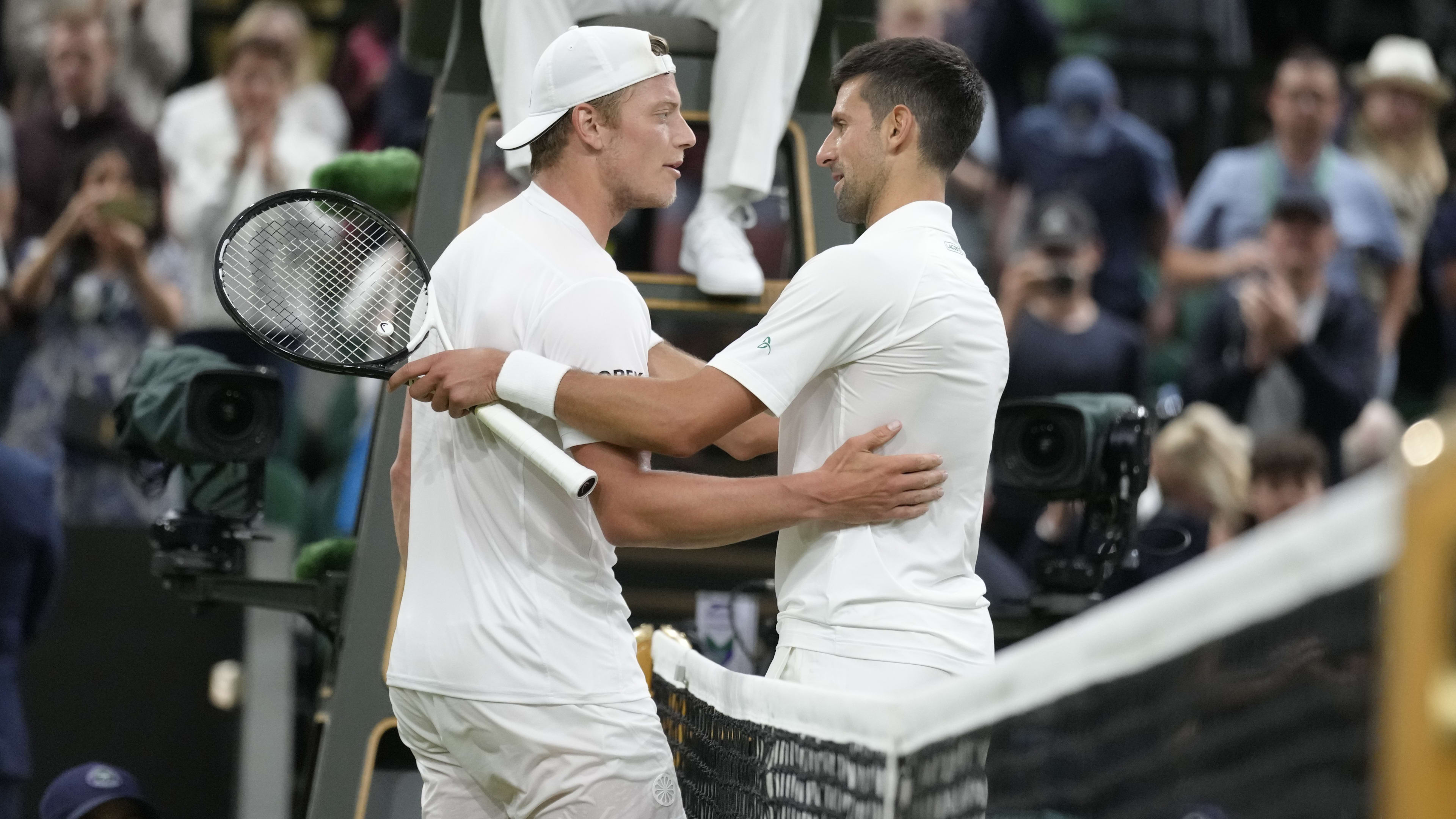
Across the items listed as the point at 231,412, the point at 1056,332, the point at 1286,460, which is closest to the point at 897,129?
the point at 231,412

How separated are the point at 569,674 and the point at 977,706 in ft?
2.61

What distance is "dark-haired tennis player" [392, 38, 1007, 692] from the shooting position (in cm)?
291

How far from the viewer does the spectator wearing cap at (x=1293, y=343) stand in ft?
24.6

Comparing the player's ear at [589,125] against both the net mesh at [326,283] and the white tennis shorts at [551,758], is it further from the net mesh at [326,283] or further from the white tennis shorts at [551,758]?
the white tennis shorts at [551,758]

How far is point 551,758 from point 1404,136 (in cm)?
703

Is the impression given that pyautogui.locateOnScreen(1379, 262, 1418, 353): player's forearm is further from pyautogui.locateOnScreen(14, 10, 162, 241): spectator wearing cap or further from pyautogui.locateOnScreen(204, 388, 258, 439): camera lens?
pyautogui.locateOnScreen(14, 10, 162, 241): spectator wearing cap

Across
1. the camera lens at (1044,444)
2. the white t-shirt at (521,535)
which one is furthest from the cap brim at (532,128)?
the camera lens at (1044,444)

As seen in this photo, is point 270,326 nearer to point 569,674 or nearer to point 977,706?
point 569,674

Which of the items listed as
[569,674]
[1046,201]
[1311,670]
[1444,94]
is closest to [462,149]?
[569,674]

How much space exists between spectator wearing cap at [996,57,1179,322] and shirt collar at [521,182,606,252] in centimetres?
545

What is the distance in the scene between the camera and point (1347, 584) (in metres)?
1.57

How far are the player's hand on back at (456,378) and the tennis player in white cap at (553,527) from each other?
0.07 feet

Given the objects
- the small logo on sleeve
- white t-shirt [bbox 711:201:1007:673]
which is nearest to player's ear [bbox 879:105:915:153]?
white t-shirt [bbox 711:201:1007:673]

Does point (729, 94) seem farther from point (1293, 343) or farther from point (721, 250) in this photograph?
point (1293, 343)
